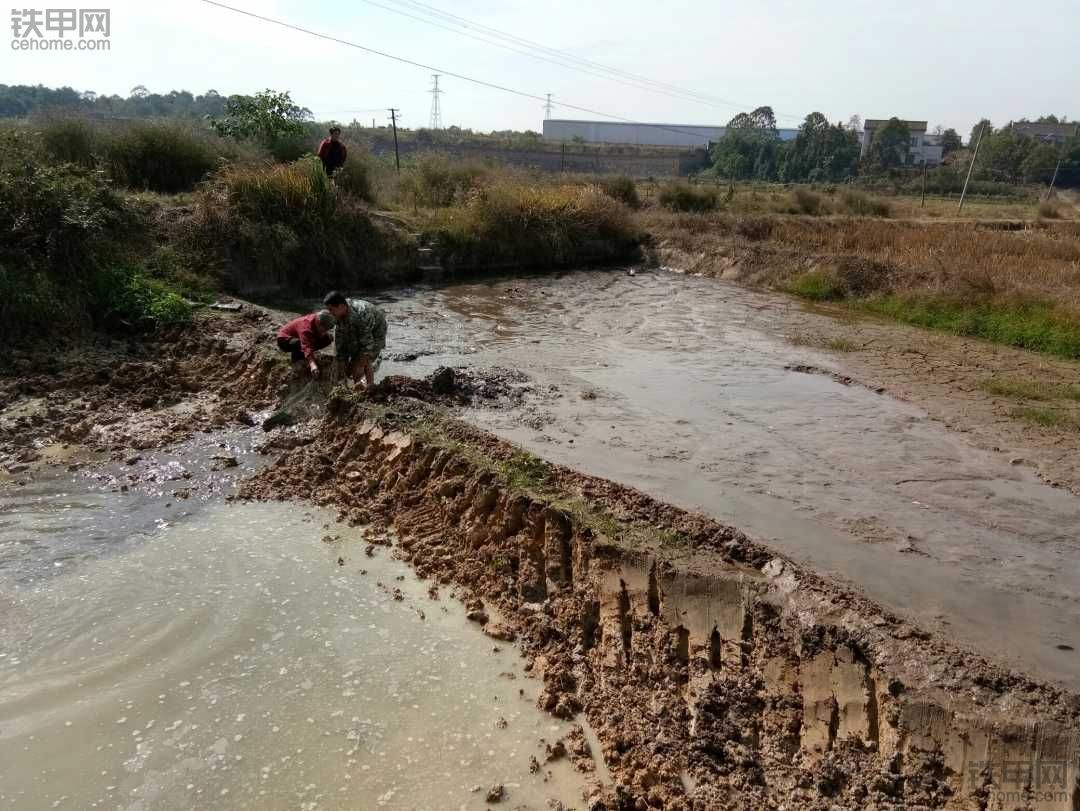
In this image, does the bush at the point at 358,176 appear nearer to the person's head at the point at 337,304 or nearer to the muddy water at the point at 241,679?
the person's head at the point at 337,304

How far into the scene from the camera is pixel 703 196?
83.9 feet

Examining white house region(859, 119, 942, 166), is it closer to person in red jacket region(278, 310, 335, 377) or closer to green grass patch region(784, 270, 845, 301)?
green grass patch region(784, 270, 845, 301)

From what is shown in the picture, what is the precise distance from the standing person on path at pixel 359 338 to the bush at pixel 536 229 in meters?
9.30

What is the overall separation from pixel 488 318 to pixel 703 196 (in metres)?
15.8

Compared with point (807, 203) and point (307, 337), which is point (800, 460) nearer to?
point (307, 337)

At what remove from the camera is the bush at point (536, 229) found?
54.7 feet

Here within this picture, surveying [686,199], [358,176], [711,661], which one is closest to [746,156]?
[686,199]

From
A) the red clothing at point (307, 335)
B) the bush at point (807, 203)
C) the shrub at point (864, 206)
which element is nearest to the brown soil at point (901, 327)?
the shrub at point (864, 206)

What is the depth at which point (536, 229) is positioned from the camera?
58.1 ft

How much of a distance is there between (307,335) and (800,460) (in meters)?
5.20

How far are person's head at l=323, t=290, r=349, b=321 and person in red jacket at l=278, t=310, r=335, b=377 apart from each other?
0.37m

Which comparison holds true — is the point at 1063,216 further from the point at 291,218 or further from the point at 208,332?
the point at 208,332

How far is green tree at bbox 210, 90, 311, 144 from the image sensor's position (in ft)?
51.8

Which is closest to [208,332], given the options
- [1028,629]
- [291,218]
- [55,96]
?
[291,218]
